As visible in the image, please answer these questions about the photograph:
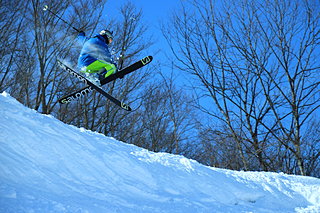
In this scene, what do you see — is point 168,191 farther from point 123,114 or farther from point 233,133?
point 123,114

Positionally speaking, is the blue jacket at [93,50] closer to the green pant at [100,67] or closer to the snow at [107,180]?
the green pant at [100,67]

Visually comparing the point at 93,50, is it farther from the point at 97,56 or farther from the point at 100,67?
the point at 100,67

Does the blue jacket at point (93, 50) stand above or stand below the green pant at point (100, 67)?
above

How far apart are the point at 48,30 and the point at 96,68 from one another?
543cm

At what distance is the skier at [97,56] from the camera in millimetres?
6421

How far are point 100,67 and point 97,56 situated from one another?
0.43 metres

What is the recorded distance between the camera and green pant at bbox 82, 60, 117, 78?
669 centimetres

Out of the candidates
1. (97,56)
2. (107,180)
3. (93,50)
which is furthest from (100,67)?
(107,180)

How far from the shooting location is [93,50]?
6445 millimetres

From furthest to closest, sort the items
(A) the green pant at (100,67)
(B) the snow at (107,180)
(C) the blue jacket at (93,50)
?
1. (A) the green pant at (100,67)
2. (C) the blue jacket at (93,50)
3. (B) the snow at (107,180)

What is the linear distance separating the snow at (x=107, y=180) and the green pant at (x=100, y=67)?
7.67ft

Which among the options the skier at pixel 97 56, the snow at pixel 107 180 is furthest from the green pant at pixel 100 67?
the snow at pixel 107 180

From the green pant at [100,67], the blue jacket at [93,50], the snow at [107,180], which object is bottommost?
the snow at [107,180]

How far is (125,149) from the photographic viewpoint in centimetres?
458
